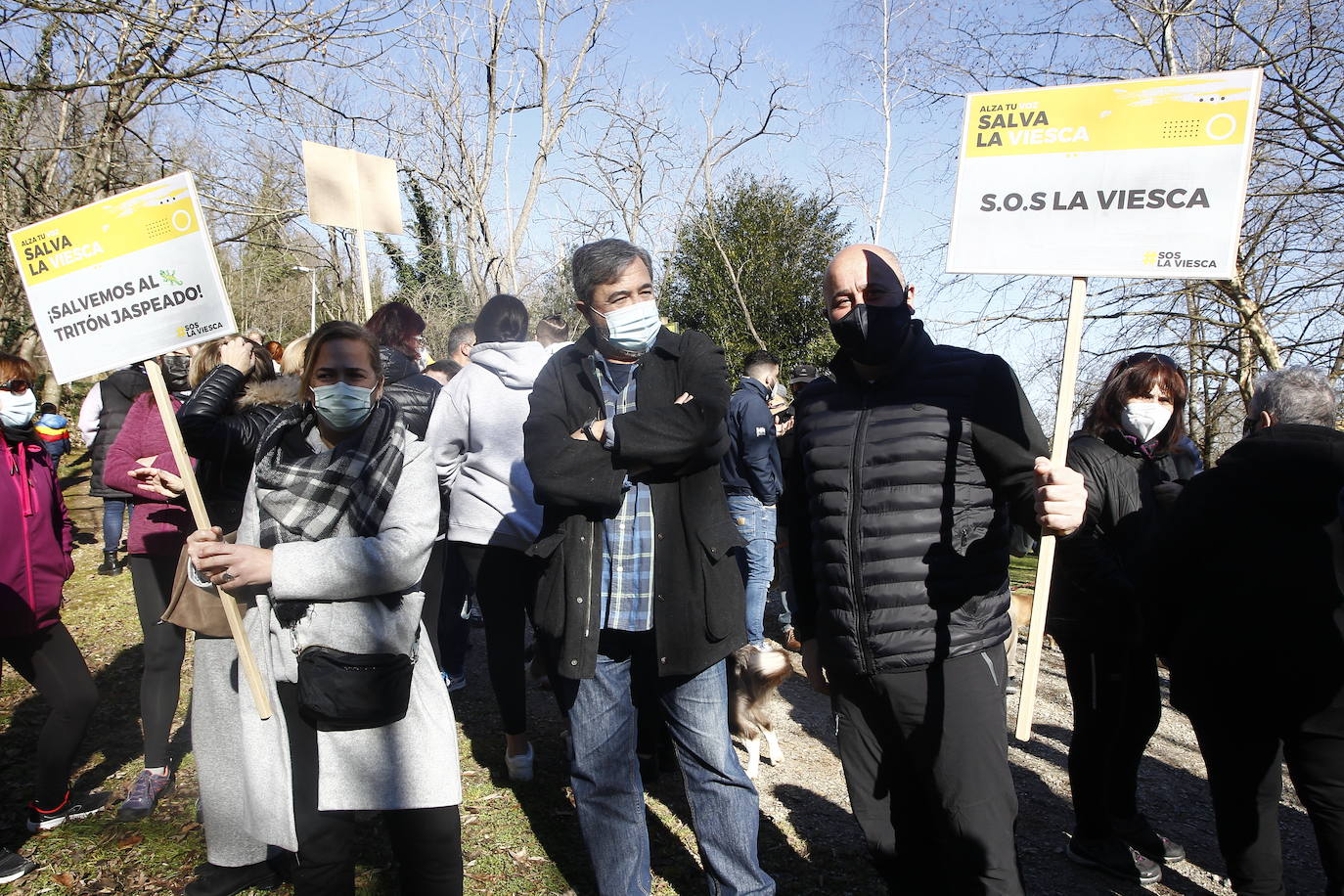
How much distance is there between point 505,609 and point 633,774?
1.37m

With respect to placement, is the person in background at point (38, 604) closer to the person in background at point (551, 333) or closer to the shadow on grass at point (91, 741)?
the shadow on grass at point (91, 741)

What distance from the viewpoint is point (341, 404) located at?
257 cm

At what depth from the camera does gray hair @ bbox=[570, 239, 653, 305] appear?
9.03 ft

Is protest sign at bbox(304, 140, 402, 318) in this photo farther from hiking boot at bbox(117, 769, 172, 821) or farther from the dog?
the dog

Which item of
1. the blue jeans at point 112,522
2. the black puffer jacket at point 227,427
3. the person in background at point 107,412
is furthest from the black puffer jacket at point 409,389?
→ the blue jeans at point 112,522

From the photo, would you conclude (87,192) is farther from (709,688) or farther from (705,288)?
(705,288)

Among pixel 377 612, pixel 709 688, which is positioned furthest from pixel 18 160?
pixel 709 688

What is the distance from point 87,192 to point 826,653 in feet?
30.4

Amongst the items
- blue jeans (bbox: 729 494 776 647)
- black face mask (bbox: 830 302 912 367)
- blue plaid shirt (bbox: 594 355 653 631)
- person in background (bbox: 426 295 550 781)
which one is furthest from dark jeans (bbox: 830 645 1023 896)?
blue jeans (bbox: 729 494 776 647)

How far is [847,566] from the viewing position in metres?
2.39

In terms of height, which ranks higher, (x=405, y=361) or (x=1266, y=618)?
(x=405, y=361)

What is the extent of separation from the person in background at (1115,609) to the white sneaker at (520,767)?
234 centimetres

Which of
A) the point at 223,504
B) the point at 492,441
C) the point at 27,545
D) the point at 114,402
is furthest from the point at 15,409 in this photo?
the point at 114,402

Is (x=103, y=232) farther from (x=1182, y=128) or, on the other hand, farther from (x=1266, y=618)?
(x=1266, y=618)
